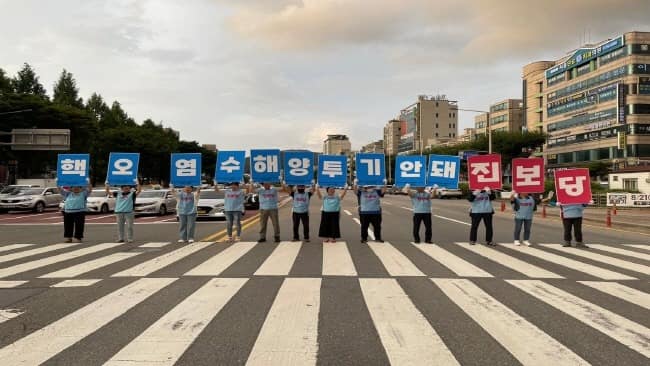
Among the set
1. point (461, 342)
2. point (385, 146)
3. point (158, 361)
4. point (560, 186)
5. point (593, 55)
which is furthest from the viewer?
point (385, 146)

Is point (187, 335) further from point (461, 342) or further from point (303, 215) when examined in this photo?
point (303, 215)

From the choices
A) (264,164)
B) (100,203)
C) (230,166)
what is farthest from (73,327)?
(100,203)

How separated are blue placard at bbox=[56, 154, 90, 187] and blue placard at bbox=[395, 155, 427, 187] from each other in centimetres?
813

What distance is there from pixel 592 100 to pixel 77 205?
242 ft

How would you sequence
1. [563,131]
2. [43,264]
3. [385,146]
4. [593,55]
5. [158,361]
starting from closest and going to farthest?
1. [158,361]
2. [43,264]
3. [593,55]
4. [563,131]
5. [385,146]

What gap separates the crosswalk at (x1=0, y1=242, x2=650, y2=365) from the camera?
4.38 meters

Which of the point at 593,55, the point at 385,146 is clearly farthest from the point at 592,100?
the point at 385,146

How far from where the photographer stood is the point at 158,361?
412 centimetres

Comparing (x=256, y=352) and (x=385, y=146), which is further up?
(x=385, y=146)

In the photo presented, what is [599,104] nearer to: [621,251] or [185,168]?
[621,251]

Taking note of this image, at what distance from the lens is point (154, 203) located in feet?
76.5

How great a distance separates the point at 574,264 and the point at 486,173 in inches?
145

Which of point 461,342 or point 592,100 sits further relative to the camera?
point 592,100

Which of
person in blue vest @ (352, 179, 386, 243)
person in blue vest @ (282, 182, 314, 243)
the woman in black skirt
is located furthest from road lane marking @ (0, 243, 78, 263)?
person in blue vest @ (352, 179, 386, 243)
